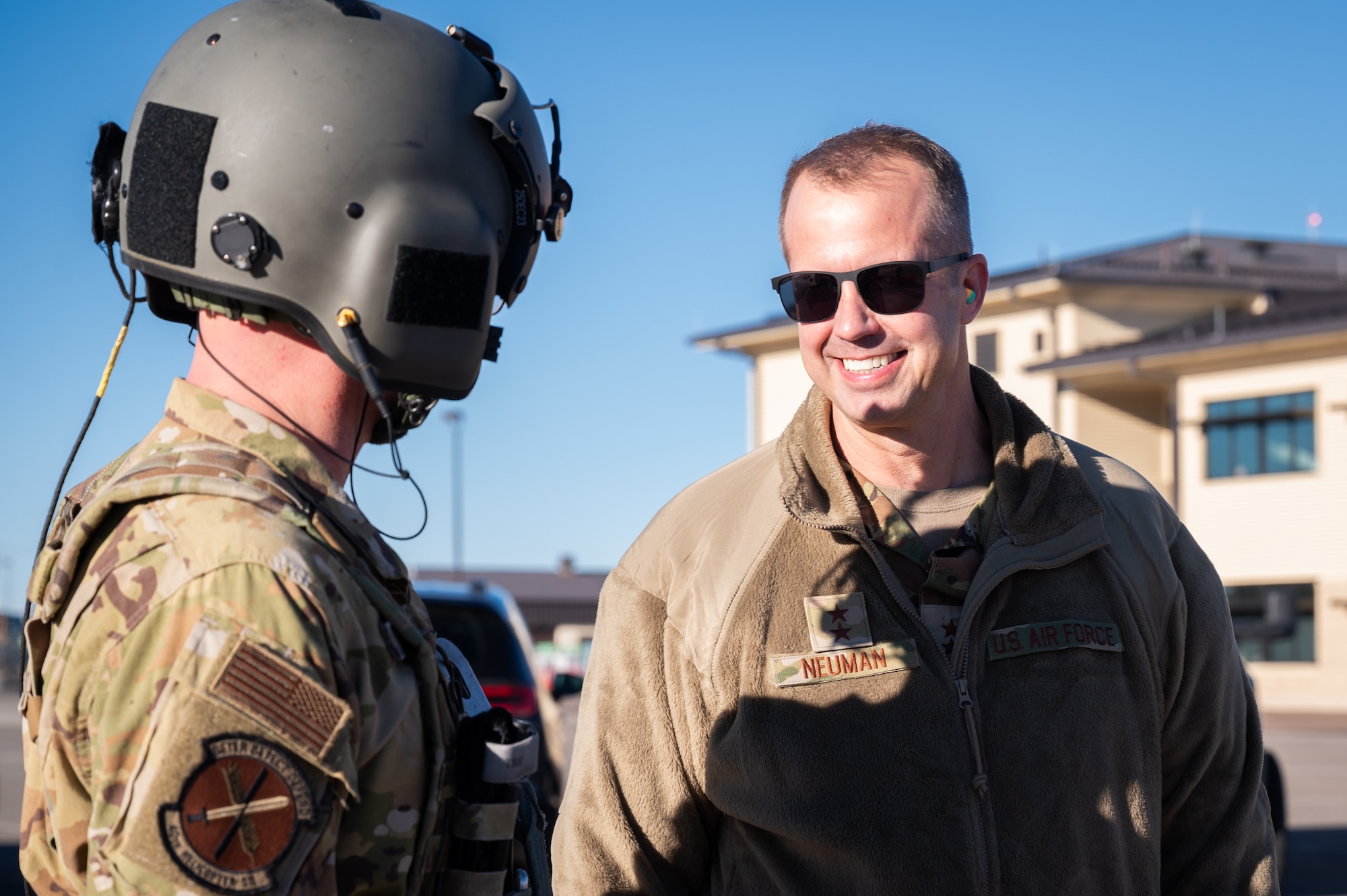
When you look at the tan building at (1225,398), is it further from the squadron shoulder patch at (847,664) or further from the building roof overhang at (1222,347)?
the squadron shoulder patch at (847,664)

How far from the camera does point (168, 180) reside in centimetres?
195

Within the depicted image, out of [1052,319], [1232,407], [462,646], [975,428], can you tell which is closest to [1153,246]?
[1052,319]

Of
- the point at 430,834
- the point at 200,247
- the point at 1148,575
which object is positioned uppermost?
the point at 200,247

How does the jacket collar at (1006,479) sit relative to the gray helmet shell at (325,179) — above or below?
below

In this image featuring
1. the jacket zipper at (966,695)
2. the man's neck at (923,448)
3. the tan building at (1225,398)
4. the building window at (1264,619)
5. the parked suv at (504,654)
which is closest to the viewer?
the jacket zipper at (966,695)

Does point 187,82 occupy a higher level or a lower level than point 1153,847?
higher

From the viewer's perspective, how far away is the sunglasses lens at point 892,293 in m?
3.08

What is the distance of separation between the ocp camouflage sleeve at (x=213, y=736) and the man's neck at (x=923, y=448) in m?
1.67

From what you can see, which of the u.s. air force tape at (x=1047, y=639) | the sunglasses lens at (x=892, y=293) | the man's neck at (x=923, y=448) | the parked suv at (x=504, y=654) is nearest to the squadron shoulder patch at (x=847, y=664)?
the u.s. air force tape at (x=1047, y=639)

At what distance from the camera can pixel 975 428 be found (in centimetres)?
332

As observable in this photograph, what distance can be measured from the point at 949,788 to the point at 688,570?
71 cm

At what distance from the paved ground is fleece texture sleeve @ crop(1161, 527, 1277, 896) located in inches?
251

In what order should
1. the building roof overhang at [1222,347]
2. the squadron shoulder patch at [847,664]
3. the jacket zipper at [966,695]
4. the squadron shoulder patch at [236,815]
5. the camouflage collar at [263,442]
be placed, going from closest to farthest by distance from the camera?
1. the squadron shoulder patch at [236,815]
2. the camouflage collar at [263,442]
3. the jacket zipper at [966,695]
4. the squadron shoulder patch at [847,664]
5. the building roof overhang at [1222,347]

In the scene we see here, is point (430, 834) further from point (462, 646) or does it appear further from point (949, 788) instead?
point (462, 646)
